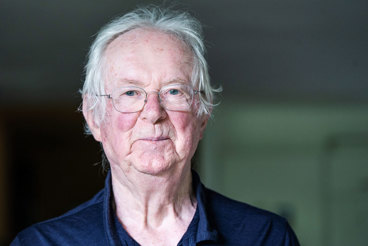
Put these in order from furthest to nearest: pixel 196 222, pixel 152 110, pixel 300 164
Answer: pixel 300 164, pixel 196 222, pixel 152 110

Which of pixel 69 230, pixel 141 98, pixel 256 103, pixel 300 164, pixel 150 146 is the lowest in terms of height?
pixel 300 164

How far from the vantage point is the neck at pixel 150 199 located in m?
1.31

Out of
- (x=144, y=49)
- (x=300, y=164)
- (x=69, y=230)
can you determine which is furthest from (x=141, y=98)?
(x=300, y=164)

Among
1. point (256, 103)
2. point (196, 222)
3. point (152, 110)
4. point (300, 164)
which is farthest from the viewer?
point (256, 103)

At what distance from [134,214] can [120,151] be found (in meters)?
0.19

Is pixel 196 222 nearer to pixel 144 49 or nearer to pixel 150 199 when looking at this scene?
pixel 150 199

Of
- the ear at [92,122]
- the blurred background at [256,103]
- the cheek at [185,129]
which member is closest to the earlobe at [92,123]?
the ear at [92,122]

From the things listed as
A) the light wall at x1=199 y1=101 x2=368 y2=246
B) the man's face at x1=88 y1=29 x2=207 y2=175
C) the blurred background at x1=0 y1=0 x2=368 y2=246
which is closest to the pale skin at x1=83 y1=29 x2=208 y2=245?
the man's face at x1=88 y1=29 x2=207 y2=175

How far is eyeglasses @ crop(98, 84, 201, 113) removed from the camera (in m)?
1.28

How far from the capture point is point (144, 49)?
4.32 ft

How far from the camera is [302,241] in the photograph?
5980 mm

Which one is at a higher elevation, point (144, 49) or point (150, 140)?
point (144, 49)

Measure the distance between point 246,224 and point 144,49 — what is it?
552 mm

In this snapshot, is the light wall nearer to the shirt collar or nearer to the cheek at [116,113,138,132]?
the shirt collar
